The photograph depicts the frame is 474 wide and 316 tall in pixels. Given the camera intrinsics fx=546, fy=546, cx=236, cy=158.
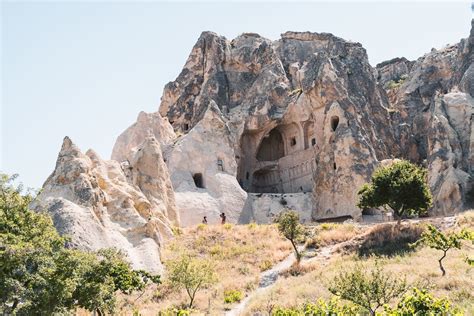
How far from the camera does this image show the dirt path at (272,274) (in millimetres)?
22384

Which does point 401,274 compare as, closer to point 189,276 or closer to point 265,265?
point 189,276

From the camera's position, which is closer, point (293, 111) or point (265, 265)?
point (265, 265)

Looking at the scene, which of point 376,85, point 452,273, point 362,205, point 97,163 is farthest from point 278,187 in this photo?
point 452,273

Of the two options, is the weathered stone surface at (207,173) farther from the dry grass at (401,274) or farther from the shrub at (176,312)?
the shrub at (176,312)

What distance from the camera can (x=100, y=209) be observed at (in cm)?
2748

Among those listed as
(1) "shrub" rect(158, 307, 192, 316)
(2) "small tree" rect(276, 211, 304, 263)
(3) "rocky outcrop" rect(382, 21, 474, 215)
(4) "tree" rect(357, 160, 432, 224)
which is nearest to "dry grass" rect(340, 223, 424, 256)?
(4) "tree" rect(357, 160, 432, 224)

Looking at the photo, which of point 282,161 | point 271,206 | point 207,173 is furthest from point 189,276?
point 282,161

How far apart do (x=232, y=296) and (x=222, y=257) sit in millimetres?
6639

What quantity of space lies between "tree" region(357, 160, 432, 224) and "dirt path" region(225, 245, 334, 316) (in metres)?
4.07

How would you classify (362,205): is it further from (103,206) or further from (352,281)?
(352,281)

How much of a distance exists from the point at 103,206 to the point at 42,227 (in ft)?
37.6

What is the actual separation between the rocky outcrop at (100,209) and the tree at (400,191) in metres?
12.5

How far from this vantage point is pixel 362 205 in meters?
32.6

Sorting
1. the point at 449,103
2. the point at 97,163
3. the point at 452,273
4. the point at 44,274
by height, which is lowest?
the point at 452,273
